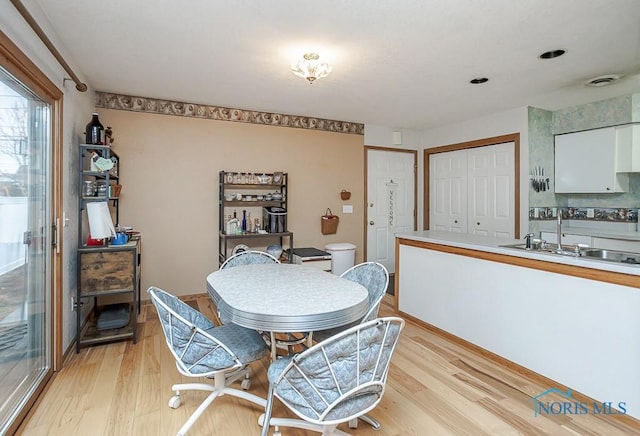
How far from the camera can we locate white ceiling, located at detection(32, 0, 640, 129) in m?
2.10

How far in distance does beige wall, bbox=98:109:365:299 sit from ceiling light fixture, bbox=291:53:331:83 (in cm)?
188

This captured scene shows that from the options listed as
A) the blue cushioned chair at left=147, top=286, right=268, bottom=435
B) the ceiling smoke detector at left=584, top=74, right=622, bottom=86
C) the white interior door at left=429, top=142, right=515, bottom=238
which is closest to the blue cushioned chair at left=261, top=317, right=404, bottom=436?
the blue cushioned chair at left=147, top=286, right=268, bottom=435

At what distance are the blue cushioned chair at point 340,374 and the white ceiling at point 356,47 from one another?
187 cm

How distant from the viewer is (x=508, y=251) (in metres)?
2.48

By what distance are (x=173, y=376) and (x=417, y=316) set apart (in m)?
2.21

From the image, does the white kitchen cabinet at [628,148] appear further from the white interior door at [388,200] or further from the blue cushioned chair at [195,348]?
the blue cushioned chair at [195,348]

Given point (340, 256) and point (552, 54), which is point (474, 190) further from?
point (552, 54)

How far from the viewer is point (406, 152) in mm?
5590

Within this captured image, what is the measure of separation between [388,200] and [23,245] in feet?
14.9

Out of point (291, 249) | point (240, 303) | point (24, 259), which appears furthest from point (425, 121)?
point (24, 259)

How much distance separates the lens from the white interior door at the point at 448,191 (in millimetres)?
5074

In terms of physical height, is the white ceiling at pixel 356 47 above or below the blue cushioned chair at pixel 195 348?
above

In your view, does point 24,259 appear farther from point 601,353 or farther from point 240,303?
point 601,353

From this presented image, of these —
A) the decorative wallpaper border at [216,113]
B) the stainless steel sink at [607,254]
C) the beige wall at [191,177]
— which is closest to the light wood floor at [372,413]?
the stainless steel sink at [607,254]
